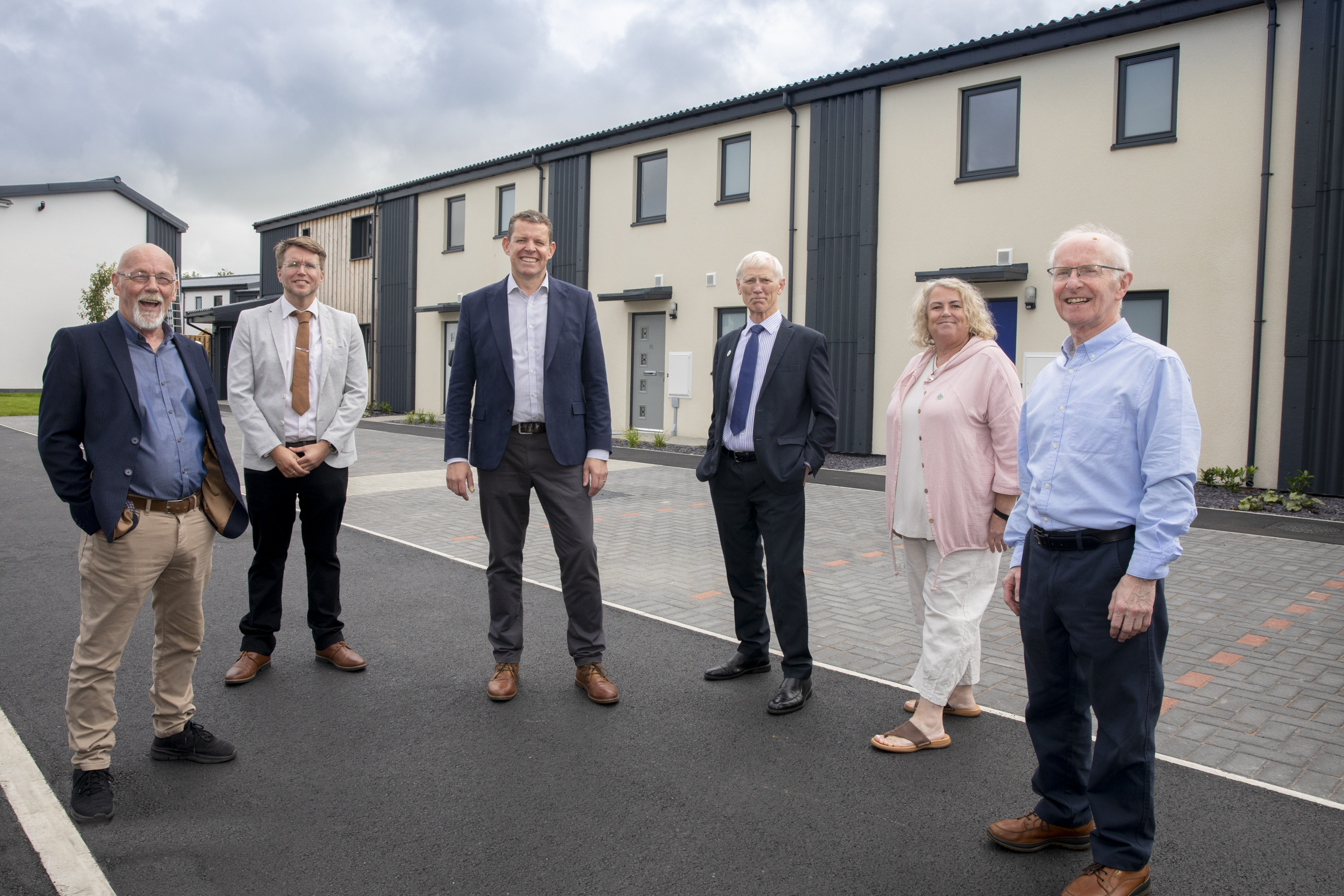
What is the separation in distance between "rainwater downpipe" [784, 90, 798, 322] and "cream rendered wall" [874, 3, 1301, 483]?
2222mm

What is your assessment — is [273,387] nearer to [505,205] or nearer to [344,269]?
[505,205]

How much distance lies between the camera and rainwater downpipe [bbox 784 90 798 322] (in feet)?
51.4

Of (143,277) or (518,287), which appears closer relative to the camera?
(143,277)

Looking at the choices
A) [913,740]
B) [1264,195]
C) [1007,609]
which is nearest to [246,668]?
[913,740]

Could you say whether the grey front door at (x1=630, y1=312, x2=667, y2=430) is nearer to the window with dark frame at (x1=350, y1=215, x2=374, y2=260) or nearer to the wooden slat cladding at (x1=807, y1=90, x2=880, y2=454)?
the wooden slat cladding at (x1=807, y1=90, x2=880, y2=454)

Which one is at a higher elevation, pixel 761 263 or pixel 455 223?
pixel 455 223

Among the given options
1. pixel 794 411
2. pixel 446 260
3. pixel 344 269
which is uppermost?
pixel 344 269

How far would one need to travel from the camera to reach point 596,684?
4.31 meters

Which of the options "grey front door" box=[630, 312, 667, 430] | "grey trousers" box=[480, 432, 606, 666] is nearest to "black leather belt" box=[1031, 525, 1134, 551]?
"grey trousers" box=[480, 432, 606, 666]

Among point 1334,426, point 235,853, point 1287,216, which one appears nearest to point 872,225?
point 1287,216

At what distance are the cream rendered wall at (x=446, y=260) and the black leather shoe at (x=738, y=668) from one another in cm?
1757

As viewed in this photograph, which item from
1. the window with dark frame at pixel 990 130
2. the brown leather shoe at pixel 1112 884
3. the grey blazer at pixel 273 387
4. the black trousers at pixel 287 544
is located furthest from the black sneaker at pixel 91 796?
the window with dark frame at pixel 990 130

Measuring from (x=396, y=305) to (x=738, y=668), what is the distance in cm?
2237

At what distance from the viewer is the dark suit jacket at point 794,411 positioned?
424 cm
